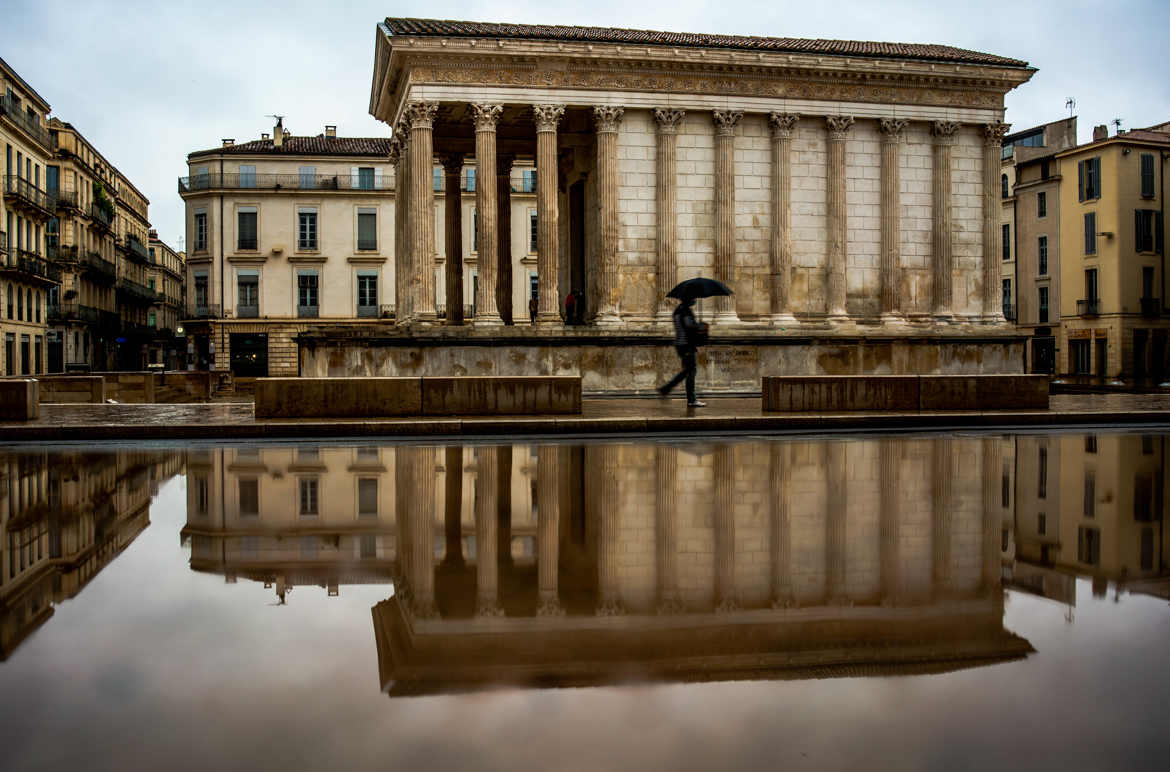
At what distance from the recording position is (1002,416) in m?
17.2

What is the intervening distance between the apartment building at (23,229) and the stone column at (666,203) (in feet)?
107

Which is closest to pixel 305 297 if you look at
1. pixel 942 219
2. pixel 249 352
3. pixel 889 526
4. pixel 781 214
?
pixel 249 352

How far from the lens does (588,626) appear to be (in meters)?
4.82

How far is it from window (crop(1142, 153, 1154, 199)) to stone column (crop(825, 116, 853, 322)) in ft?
106

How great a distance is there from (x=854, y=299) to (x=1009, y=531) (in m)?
25.0

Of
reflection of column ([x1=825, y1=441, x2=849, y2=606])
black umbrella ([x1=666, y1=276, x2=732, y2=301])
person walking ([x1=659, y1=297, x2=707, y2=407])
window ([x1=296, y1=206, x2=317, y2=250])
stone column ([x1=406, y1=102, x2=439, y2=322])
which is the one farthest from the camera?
window ([x1=296, y1=206, x2=317, y2=250])

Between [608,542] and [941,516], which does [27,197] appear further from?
[941,516]

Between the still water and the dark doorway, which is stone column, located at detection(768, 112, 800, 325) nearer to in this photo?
the still water

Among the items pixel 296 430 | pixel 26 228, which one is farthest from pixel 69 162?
pixel 296 430

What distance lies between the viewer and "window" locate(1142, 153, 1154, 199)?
5416 cm

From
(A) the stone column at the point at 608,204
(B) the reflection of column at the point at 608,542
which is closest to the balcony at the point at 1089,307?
(A) the stone column at the point at 608,204

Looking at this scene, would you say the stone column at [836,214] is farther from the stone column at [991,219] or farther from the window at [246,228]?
the window at [246,228]

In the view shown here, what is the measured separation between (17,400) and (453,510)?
11998 mm

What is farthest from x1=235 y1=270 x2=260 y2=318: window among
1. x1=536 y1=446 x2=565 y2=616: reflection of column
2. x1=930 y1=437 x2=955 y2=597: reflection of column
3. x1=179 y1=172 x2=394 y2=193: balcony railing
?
x1=930 y1=437 x2=955 y2=597: reflection of column
